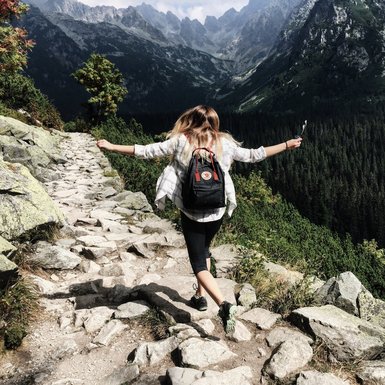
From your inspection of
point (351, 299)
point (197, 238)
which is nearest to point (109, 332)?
point (197, 238)

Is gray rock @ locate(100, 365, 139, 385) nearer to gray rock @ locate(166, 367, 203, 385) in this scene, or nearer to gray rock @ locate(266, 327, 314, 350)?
gray rock @ locate(166, 367, 203, 385)

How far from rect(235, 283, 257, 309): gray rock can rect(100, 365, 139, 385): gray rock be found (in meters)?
2.12

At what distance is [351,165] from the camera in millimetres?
158000

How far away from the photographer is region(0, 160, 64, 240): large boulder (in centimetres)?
764

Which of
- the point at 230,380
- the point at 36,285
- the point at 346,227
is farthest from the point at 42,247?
the point at 346,227

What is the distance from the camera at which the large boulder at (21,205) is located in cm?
764

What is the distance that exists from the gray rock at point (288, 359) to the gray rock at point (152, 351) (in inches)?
47.7

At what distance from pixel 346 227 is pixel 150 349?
126 meters

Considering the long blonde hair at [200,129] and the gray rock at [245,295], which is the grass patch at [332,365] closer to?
the gray rock at [245,295]

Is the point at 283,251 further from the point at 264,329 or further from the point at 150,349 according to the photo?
the point at 150,349

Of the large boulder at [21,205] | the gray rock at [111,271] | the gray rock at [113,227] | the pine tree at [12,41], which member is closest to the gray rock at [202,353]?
the gray rock at [111,271]

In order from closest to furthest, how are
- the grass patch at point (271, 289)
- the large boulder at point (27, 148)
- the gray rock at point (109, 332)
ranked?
the gray rock at point (109, 332)
the grass patch at point (271, 289)
the large boulder at point (27, 148)

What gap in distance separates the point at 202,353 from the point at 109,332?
4.81ft

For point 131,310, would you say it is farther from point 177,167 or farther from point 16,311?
point 177,167
